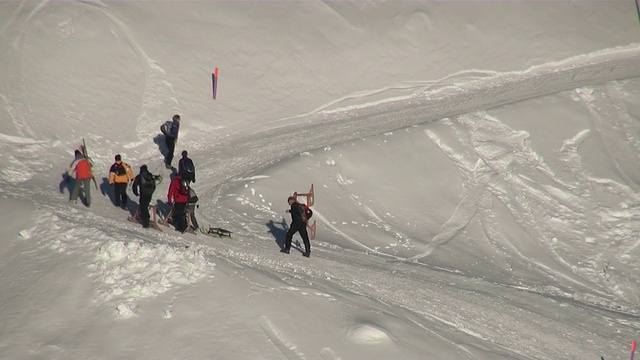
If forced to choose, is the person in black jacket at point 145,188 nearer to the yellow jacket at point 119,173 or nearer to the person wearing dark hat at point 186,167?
the yellow jacket at point 119,173

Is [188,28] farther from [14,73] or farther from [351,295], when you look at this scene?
[351,295]

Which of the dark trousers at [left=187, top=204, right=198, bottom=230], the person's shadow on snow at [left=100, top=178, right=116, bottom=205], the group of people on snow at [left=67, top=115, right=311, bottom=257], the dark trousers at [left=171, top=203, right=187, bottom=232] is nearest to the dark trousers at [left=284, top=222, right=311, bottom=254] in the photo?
the group of people on snow at [left=67, top=115, right=311, bottom=257]

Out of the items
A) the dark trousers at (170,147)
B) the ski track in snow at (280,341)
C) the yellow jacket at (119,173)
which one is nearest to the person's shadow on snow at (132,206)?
the yellow jacket at (119,173)

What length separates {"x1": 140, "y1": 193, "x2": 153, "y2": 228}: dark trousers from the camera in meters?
12.8

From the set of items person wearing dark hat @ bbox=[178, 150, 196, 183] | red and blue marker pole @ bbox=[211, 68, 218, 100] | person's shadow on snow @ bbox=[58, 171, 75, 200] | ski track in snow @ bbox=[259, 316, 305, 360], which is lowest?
ski track in snow @ bbox=[259, 316, 305, 360]

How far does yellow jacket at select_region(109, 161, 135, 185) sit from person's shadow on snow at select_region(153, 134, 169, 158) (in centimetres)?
403

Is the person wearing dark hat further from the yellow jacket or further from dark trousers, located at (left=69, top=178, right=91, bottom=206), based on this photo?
dark trousers, located at (left=69, top=178, right=91, bottom=206)

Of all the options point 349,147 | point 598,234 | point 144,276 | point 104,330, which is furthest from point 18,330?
point 598,234

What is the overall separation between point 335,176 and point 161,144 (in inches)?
212

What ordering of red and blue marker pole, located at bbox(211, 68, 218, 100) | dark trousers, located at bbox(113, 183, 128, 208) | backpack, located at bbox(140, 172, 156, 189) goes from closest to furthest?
backpack, located at bbox(140, 172, 156, 189), dark trousers, located at bbox(113, 183, 128, 208), red and blue marker pole, located at bbox(211, 68, 218, 100)

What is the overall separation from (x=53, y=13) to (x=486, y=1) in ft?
60.6

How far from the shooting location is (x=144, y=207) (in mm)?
12883

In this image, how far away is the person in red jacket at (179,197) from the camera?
41.8 feet

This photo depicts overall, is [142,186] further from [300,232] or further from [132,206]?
[300,232]
